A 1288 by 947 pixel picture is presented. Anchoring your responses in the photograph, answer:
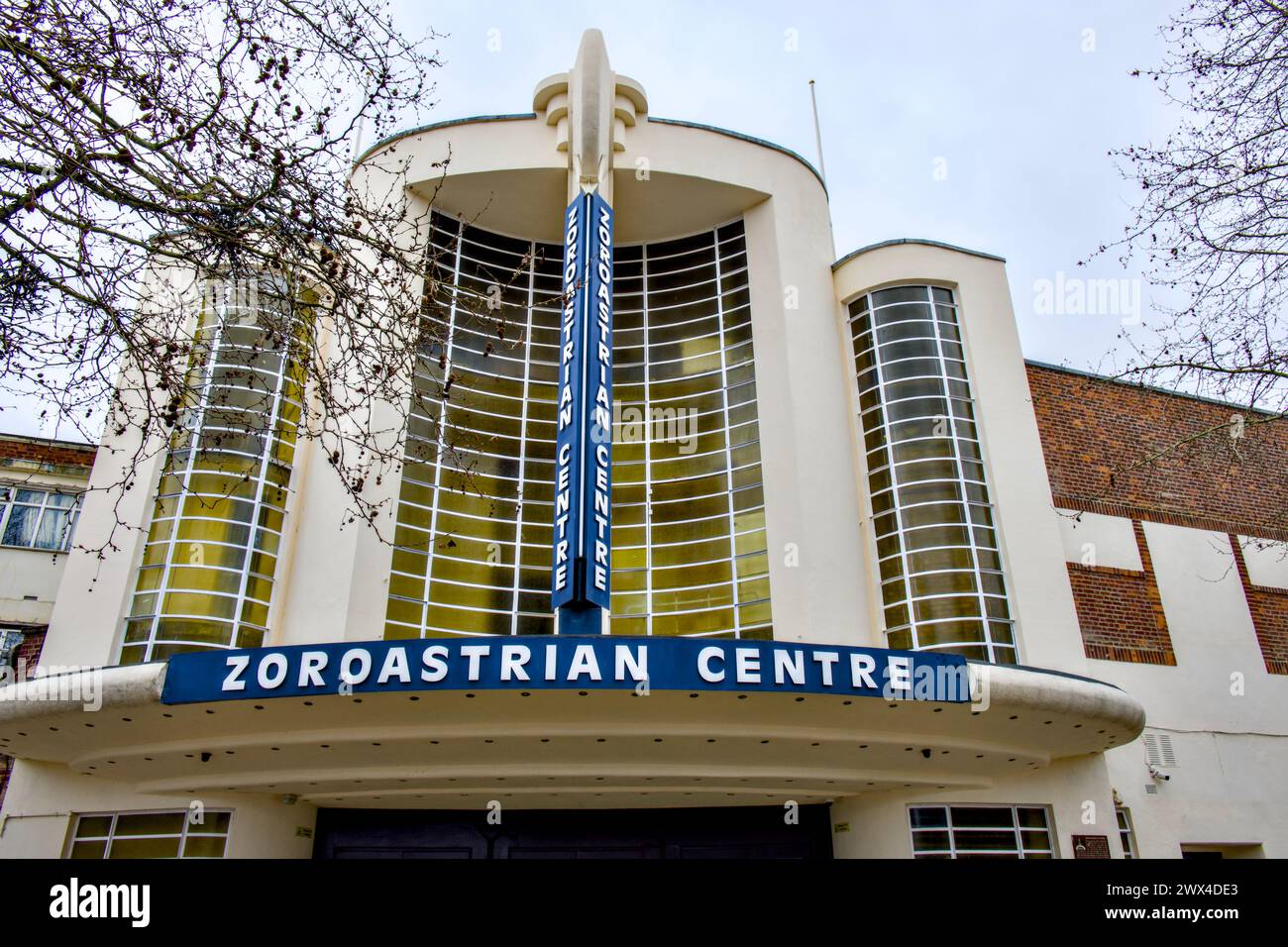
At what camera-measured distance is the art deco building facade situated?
10539mm

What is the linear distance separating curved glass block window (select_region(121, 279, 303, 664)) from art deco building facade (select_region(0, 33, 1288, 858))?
55mm

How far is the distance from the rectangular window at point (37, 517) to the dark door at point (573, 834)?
7.00m

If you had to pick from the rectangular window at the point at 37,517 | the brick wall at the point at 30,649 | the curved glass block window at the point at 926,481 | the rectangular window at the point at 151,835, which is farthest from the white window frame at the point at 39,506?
the curved glass block window at the point at 926,481

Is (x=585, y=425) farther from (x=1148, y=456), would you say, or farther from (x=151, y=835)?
(x=1148, y=456)

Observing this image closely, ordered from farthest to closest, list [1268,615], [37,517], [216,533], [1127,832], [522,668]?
[1268,615] < [37,517] < [1127,832] < [216,533] < [522,668]

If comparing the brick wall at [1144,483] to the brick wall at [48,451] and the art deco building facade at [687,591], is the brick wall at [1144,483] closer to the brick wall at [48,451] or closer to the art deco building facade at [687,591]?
the art deco building facade at [687,591]

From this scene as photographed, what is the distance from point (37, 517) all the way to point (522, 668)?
437 inches

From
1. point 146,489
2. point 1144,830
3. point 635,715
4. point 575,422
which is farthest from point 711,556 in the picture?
point 146,489

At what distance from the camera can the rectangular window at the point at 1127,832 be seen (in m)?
13.1

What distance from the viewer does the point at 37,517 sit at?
1534 cm

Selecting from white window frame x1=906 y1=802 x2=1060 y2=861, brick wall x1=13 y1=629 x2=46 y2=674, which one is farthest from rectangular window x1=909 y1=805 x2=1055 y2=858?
brick wall x1=13 y1=629 x2=46 y2=674

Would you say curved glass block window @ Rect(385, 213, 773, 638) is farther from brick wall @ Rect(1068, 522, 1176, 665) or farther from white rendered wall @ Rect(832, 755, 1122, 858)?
brick wall @ Rect(1068, 522, 1176, 665)

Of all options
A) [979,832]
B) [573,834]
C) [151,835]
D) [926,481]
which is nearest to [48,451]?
[151,835]

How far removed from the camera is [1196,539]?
16422mm
